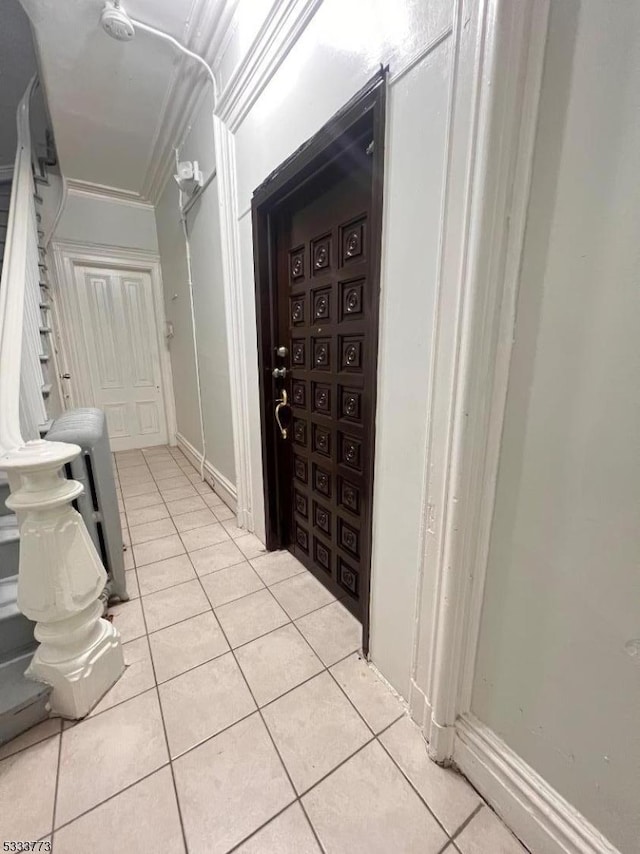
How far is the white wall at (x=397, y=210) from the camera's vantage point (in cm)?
86

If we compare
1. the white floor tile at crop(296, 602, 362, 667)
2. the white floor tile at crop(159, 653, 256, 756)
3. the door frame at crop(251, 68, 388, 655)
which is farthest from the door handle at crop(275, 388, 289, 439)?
the white floor tile at crop(159, 653, 256, 756)

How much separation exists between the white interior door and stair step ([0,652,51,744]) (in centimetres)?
340

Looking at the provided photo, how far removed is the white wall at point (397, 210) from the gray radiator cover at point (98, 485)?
1.28 metres

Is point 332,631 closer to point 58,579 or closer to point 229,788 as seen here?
point 229,788

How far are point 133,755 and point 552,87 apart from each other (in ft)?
6.74

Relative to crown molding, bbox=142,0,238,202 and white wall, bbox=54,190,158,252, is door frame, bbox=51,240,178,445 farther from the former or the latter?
crown molding, bbox=142,0,238,202

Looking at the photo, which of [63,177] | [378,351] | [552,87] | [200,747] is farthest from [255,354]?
[63,177]

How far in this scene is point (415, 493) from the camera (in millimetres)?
1043

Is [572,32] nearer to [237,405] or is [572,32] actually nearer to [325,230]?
[325,230]

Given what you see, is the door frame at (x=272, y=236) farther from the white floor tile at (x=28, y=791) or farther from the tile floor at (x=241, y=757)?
the white floor tile at (x=28, y=791)

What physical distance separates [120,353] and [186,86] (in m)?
2.81

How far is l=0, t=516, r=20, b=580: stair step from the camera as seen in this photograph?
4.21 feet

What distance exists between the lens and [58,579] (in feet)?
3.51

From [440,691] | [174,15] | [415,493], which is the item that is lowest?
[440,691]
